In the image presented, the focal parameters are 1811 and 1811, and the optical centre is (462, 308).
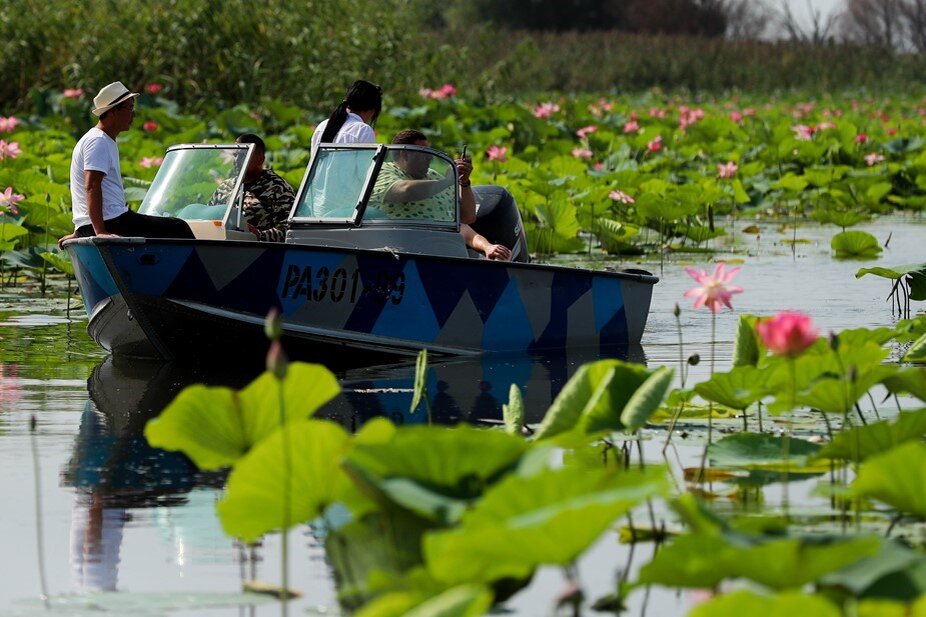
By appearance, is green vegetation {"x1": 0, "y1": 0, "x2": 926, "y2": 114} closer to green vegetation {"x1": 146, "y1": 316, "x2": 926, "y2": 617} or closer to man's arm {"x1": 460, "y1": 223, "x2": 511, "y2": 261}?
man's arm {"x1": 460, "y1": 223, "x2": 511, "y2": 261}

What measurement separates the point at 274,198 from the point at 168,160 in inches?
20.9

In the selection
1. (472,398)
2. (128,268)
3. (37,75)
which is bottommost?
(472,398)

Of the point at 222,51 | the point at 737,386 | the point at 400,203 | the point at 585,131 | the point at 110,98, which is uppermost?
the point at 222,51

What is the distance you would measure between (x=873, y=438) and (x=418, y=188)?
4448 mm

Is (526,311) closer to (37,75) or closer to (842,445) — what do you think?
(842,445)

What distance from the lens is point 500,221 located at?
346 inches

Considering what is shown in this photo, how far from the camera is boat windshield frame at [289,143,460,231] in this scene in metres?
7.86

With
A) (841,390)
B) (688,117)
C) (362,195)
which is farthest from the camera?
(688,117)

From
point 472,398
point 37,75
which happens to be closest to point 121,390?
point 472,398

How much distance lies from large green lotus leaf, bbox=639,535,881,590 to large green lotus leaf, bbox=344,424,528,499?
1.04 ft

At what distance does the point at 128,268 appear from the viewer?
7.34 m

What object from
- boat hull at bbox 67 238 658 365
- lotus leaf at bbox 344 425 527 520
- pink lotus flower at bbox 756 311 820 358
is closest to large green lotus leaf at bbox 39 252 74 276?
boat hull at bbox 67 238 658 365

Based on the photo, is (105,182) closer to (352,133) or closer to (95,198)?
(95,198)

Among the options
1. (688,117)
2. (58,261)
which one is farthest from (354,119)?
(688,117)
